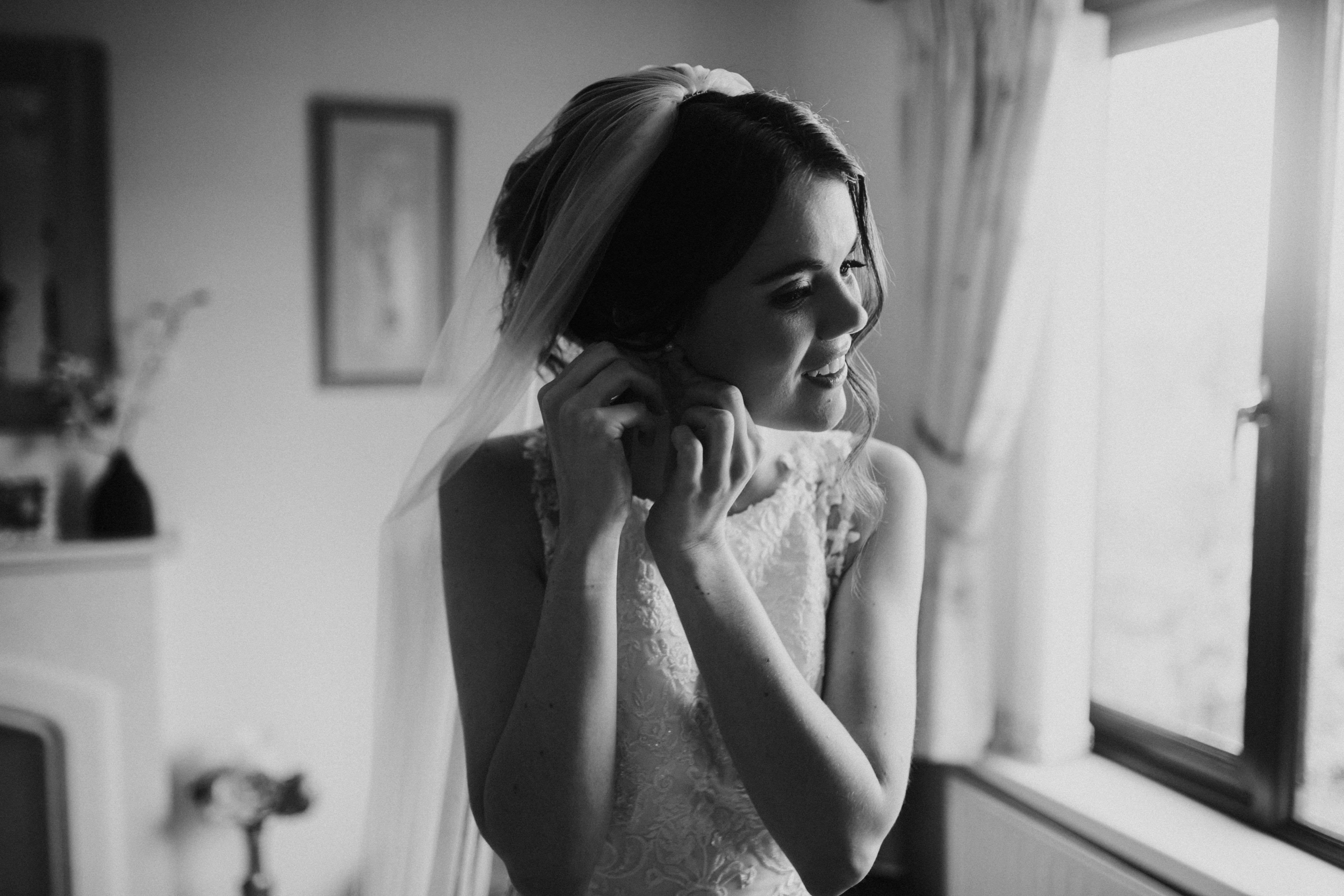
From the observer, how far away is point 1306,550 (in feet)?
5.95

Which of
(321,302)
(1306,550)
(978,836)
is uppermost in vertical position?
(321,302)

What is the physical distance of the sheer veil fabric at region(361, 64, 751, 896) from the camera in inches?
44.8

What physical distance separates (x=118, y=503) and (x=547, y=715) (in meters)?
2.14

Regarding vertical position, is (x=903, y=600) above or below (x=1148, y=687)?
above

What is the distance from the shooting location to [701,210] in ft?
3.22

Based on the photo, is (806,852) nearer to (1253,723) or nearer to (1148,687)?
(1253,723)

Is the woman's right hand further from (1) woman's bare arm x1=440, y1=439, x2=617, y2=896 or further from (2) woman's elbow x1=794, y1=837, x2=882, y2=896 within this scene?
(2) woman's elbow x1=794, y1=837, x2=882, y2=896

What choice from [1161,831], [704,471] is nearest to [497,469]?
[704,471]

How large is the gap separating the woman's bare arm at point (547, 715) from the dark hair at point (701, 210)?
257mm

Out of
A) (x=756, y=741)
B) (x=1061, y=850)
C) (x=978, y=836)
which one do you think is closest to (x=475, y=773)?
(x=756, y=741)

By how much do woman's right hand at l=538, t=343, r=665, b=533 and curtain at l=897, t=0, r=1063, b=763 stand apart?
Answer: 52.6 inches

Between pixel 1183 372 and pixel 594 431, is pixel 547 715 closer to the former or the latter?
pixel 594 431

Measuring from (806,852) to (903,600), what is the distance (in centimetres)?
29

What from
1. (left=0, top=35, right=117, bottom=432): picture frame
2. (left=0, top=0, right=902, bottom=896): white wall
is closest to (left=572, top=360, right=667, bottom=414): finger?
(left=0, top=0, right=902, bottom=896): white wall
